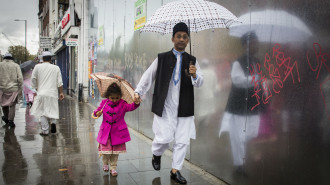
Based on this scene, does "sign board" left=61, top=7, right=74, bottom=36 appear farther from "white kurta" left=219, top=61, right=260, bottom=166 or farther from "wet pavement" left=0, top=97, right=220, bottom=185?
Result: "white kurta" left=219, top=61, right=260, bottom=166

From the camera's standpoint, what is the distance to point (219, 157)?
4.14 metres

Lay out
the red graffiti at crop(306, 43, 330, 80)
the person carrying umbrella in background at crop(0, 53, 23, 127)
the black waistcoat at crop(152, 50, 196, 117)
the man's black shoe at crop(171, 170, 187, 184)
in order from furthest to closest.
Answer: the person carrying umbrella in background at crop(0, 53, 23, 127) < the man's black shoe at crop(171, 170, 187, 184) < the black waistcoat at crop(152, 50, 196, 117) < the red graffiti at crop(306, 43, 330, 80)

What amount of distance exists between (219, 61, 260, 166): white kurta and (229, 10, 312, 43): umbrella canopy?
0.46m

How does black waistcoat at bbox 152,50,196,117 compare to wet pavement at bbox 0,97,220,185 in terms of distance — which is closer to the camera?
black waistcoat at bbox 152,50,196,117

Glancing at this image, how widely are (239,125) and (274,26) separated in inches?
49.8

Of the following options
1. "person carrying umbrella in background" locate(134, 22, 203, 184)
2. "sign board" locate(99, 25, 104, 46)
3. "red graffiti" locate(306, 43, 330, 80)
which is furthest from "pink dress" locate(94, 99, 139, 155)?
"sign board" locate(99, 25, 104, 46)

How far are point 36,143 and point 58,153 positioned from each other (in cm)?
102

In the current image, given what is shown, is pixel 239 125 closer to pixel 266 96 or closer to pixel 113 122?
pixel 266 96

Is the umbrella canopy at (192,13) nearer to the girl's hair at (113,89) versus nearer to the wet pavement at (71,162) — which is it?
the girl's hair at (113,89)

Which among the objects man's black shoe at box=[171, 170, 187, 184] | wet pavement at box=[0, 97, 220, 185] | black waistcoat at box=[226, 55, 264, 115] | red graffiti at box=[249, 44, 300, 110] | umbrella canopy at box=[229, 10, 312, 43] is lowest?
wet pavement at box=[0, 97, 220, 185]

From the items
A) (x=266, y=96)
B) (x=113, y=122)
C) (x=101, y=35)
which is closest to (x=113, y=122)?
(x=113, y=122)

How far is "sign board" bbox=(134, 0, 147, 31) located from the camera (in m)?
6.91

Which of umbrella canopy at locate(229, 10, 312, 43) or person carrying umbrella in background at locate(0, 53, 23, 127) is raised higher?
umbrella canopy at locate(229, 10, 312, 43)

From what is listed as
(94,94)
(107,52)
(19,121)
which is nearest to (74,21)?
(94,94)
